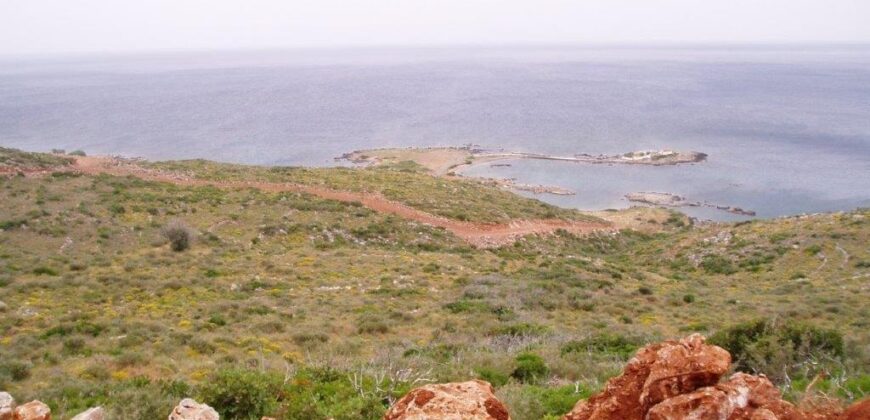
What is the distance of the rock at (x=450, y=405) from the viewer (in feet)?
17.6

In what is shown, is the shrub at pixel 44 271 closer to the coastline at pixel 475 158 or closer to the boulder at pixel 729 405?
the boulder at pixel 729 405

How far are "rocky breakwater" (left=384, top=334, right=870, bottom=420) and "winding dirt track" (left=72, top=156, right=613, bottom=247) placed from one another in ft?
88.9

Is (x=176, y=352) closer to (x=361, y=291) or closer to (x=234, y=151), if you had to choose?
(x=361, y=291)

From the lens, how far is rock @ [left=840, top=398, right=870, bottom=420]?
4921mm

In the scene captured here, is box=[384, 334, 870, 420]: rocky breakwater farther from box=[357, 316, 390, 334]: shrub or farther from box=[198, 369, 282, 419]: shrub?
box=[357, 316, 390, 334]: shrub

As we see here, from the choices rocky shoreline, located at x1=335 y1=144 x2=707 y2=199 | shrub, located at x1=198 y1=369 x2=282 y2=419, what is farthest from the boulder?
rocky shoreline, located at x1=335 y1=144 x2=707 y2=199

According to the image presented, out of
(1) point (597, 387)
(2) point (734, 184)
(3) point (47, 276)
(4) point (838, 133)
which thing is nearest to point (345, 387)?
(1) point (597, 387)

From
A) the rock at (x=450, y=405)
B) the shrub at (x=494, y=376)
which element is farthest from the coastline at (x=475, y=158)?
the rock at (x=450, y=405)

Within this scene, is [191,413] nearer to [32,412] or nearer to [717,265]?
[32,412]

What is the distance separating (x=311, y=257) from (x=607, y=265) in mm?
15631

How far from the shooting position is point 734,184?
→ 68500 mm

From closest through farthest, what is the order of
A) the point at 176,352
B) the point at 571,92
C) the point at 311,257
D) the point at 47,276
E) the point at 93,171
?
the point at 176,352 → the point at 47,276 → the point at 311,257 → the point at 93,171 → the point at 571,92

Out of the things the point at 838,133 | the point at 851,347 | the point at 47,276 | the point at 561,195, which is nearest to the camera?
the point at 851,347

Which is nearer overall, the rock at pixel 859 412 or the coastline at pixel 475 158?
the rock at pixel 859 412
